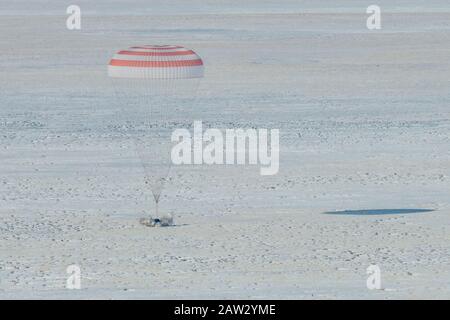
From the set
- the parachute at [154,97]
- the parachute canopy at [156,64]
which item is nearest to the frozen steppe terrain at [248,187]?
the parachute at [154,97]

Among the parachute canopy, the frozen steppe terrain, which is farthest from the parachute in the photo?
the frozen steppe terrain

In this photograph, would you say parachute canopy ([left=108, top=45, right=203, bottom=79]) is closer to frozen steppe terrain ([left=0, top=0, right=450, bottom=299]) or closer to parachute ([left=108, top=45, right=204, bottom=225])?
parachute ([left=108, top=45, right=204, bottom=225])

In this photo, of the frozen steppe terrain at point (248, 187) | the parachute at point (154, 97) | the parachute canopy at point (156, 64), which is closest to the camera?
the frozen steppe terrain at point (248, 187)

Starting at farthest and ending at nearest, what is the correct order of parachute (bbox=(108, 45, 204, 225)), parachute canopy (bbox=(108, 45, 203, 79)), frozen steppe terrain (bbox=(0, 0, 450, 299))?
1. parachute (bbox=(108, 45, 204, 225))
2. parachute canopy (bbox=(108, 45, 203, 79))
3. frozen steppe terrain (bbox=(0, 0, 450, 299))

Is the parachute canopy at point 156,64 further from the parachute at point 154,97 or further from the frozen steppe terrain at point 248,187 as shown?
the frozen steppe terrain at point 248,187

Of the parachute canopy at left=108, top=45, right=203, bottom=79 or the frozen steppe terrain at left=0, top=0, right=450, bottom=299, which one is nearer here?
the frozen steppe terrain at left=0, top=0, right=450, bottom=299

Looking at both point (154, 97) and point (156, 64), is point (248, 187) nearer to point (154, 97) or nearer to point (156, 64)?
point (156, 64)

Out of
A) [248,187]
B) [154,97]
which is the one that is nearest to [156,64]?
[248,187]
